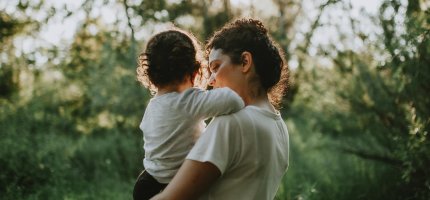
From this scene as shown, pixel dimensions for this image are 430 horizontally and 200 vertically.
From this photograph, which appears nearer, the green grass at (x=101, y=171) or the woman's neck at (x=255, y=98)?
the woman's neck at (x=255, y=98)

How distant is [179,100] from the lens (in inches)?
80.9

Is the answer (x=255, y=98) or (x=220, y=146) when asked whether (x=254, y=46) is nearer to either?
(x=255, y=98)

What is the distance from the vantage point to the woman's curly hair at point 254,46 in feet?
6.57

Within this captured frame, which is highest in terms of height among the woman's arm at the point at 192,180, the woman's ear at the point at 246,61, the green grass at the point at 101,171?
the woman's ear at the point at 246,61

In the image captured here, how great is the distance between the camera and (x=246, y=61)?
6.54ft

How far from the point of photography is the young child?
202 centimetres

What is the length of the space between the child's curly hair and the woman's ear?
0.34m

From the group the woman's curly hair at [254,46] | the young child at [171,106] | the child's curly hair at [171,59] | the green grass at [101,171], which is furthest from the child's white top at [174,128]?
the green grass at [101,171]

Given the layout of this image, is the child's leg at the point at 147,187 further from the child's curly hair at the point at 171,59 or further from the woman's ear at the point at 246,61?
the woman's ear at the point at 246,61

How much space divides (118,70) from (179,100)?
7898 millimetres

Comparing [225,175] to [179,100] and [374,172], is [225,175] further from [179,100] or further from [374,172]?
[374,172]

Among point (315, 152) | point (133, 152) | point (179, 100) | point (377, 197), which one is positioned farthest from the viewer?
point (315, 152)

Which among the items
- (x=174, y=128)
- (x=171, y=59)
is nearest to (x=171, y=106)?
(x=174, y=128)

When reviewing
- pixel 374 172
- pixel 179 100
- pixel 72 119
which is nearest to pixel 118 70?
pixel 72 119
